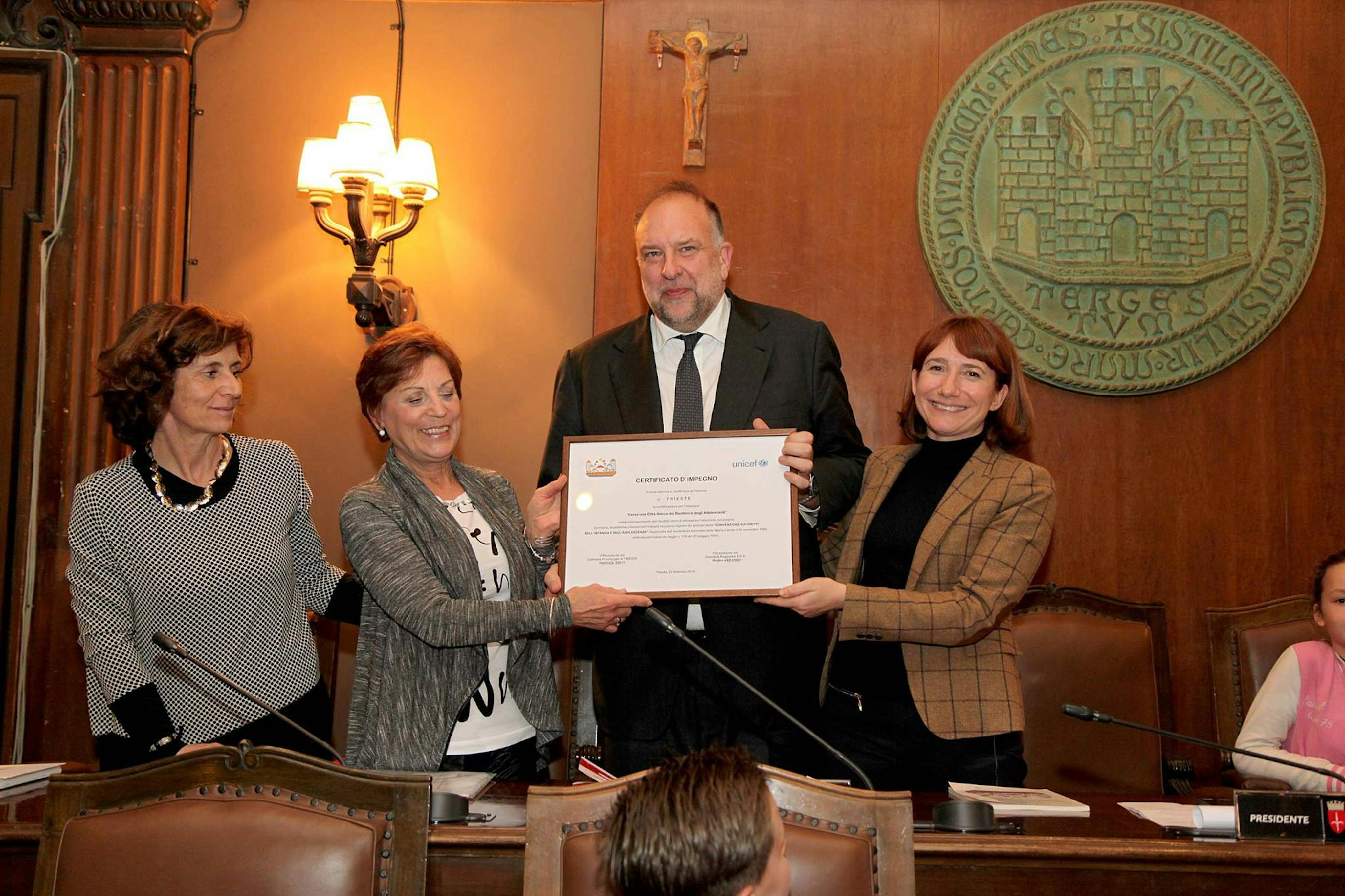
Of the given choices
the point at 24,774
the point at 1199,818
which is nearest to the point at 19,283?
the point at 24,774

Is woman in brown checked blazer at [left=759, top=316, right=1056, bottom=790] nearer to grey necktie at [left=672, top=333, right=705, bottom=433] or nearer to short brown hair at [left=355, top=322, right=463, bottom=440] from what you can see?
grey necktie at [left=672, top=333, right=705, bottom=433]

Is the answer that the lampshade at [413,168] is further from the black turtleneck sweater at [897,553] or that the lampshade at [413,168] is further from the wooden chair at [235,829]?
the wooden chair at [235,829]

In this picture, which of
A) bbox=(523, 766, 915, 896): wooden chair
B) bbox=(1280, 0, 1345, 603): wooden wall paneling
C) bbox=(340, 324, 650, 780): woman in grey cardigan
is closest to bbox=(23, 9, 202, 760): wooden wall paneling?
bbox=(340, 324, 650, 780): woman in grey cardigan

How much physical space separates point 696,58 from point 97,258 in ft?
6.83

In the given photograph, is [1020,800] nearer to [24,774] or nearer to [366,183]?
[24,774]

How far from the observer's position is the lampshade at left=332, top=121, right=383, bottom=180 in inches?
137

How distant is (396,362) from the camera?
2617mm

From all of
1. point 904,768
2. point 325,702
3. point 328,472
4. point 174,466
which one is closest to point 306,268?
point 328,472

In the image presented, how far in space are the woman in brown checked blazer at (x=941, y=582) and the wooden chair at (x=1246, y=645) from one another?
41.6 inches

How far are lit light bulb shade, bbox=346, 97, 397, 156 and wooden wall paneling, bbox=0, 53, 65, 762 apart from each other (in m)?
1.10

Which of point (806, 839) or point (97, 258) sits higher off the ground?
point (97, 258)

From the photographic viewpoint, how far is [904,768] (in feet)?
7.85

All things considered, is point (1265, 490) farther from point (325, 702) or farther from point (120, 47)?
point (120, 47)

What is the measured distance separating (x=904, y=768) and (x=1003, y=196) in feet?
6.80
